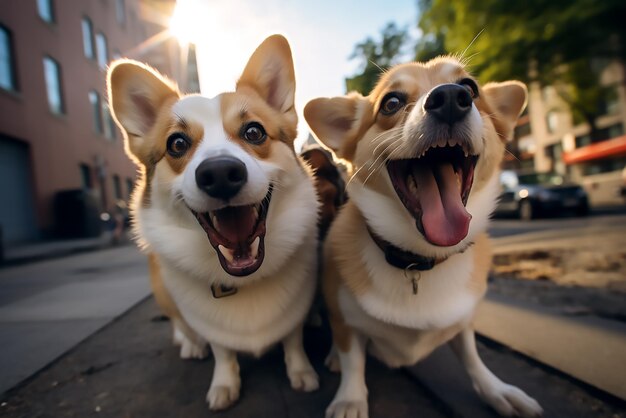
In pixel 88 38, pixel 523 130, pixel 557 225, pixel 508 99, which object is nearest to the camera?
pixel 508 99

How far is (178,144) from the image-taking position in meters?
1.66

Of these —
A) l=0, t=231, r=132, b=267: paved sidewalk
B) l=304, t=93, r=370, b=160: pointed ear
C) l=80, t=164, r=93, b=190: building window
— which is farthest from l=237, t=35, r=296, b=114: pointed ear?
l=80, t=164, r=93, b=190: building window

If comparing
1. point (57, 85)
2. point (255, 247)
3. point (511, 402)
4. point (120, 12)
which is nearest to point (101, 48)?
point (120, 12)

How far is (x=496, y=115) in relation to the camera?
165cm

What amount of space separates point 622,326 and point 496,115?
1.17 metres

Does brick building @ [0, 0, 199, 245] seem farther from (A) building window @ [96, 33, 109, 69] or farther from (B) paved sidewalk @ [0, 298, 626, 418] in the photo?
(B) paved sidewalk @ [0, 298, 626, 418]

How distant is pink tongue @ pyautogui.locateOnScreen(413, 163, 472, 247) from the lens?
1.33m

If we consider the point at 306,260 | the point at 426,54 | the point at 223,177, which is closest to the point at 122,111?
the point at 223,177

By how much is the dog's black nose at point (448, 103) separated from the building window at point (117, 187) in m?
17.6

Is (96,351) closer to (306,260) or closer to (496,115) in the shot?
(306,260)

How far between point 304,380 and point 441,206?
0.90m

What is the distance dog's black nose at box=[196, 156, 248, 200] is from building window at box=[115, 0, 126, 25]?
686 inches

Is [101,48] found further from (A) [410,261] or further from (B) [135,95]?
(A) [410,261]

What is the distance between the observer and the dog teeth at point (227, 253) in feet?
4.74
